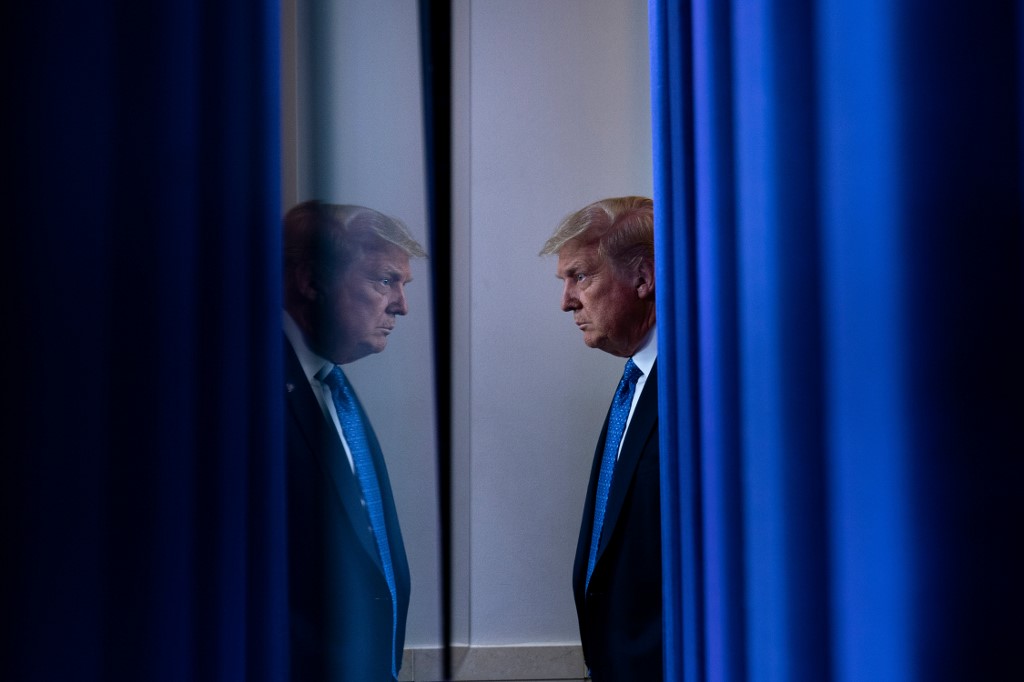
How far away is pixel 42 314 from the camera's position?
0.32m

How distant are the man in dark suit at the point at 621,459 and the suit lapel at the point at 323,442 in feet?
2.65

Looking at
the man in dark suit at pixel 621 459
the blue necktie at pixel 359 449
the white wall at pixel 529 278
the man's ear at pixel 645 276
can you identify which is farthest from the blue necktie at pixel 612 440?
the blue necktie at pixel 359 449

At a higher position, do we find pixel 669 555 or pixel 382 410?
pixel 382 410

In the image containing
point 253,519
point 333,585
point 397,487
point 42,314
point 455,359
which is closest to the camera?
point 42,314

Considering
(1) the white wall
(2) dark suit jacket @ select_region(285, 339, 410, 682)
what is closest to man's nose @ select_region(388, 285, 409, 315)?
(2) dark suit jacket @ select_region(285, 339, 410, 682)

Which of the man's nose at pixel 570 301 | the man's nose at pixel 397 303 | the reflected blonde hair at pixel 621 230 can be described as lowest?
the man's nose at pixel 397 303

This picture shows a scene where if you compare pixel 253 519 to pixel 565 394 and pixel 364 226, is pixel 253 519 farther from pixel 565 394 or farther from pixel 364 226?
pixel 565 394

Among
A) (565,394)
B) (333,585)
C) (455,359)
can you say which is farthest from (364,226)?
(565,394)

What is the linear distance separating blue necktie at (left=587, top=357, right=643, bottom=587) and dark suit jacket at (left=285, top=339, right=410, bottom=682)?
34.4 inches

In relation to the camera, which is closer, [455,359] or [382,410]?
[382,410]

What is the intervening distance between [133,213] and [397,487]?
77cm

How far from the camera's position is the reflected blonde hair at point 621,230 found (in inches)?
66.2

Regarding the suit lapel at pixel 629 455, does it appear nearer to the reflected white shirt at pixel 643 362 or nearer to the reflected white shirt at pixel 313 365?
the reflected white shirt at pixel 643 362

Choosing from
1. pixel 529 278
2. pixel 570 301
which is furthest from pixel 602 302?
pixel 529 278
